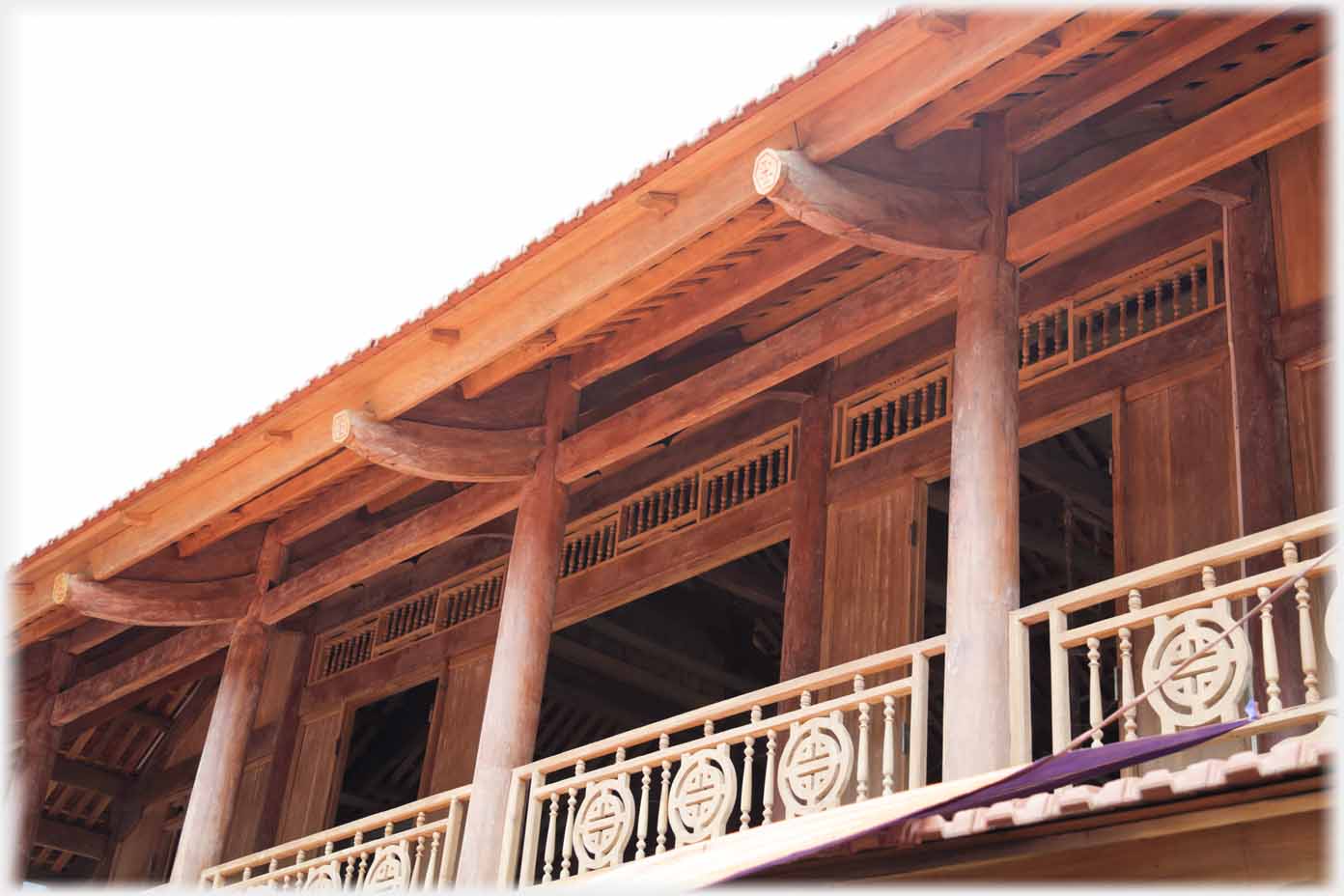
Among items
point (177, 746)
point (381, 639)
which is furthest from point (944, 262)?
point (177, 746)

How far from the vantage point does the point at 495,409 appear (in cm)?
927

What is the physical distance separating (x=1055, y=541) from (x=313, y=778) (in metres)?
5.99

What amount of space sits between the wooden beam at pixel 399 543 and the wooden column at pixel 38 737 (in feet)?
10.2

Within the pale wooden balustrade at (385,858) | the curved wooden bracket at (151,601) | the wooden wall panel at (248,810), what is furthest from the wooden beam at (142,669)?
the pale wooden balustrade at (385,858)

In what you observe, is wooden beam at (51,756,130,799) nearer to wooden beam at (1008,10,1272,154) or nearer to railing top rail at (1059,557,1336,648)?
wooden beam at (1008,10,1272,154)

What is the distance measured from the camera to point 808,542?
9547mm

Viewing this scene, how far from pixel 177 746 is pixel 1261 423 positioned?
1108cm

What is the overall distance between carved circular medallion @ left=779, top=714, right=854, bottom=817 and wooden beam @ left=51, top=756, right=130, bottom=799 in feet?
34.0

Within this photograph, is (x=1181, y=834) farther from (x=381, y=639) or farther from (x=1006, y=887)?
(x=381, y=639)

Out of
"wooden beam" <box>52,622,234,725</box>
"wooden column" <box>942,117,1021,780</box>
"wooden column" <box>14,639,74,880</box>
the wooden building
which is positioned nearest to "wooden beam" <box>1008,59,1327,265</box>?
the wooden building

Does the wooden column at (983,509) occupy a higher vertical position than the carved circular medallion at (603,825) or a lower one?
higher

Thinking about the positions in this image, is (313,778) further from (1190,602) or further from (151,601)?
(1190,602)

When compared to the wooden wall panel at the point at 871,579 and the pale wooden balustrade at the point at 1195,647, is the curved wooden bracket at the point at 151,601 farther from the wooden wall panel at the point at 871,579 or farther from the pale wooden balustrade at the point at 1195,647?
the pale wooden balustrade at the point at 1195,647

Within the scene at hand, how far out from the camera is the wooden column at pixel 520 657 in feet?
26.5
